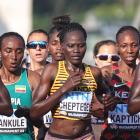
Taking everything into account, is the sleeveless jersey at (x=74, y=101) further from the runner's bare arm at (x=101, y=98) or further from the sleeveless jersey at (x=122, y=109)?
the sleeveless jersey at (x=122, y=109)

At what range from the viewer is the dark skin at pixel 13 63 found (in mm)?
8469

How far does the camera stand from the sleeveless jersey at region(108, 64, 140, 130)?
29.2 ft

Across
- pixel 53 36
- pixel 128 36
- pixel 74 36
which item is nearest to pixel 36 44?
pixel 53 36

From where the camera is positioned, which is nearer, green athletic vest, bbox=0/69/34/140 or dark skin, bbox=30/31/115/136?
dark skin, bbox=30/31/115/136

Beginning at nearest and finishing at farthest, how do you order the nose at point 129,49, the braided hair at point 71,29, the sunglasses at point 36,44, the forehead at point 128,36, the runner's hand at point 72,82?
1. the runner's hand at point 72,82
2. the braided hair at point 71,29
3. the nose at point 129,49
4. the forehead at point 128,36
5. the sunglasses at point 36,44

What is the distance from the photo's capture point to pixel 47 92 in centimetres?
814

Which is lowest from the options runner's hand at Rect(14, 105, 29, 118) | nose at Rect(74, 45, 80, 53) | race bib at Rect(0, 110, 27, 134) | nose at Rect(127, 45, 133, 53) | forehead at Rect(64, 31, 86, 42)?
race bib at Rect(0, 110, 27, 134)

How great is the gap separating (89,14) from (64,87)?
34.5 metres

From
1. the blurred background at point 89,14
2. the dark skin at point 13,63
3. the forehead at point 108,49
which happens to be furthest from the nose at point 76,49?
the blurred background at point 89,14

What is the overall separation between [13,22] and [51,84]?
1834 centimetres

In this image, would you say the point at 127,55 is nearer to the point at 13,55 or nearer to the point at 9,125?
the point at 13,55

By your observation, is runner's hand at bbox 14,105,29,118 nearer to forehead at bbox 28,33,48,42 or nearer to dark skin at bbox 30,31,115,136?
dark skin at bbox 30,31,115,136

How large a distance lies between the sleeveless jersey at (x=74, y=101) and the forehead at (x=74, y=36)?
1.15ft

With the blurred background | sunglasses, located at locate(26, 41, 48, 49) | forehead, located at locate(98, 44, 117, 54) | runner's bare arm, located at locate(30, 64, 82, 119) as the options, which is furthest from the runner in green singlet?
the blurred background
